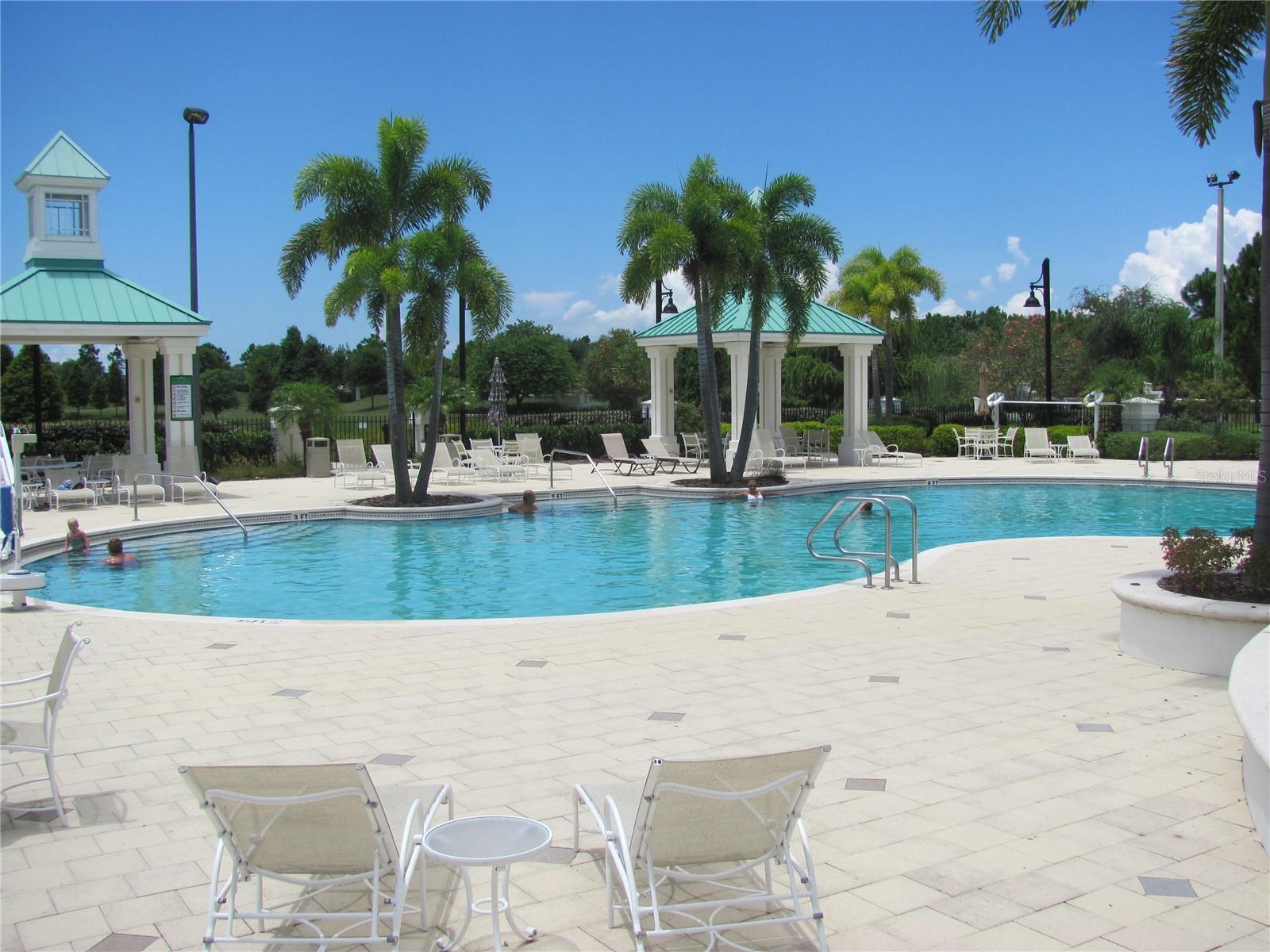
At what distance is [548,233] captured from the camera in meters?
31.8

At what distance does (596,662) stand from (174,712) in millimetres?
2719

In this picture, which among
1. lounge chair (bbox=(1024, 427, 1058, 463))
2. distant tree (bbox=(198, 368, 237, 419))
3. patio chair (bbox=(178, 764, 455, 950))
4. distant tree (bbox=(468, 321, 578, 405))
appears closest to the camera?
patio chair (bbox=(178, 764, 455, 950))

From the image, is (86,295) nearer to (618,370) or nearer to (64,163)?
(64,163)

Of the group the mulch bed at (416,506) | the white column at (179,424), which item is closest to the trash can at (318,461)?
the white column at (179,424)

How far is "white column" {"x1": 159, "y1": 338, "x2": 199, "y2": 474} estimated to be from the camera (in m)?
20.8

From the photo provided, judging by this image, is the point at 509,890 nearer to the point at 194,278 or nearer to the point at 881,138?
the point at 881,138

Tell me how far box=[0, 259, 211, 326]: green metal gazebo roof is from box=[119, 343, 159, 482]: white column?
58.4 inches

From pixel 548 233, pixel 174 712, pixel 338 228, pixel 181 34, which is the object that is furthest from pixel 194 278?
pixel 174 712

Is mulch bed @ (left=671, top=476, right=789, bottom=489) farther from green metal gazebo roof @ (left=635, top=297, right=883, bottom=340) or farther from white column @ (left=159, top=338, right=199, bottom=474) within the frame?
white column @ (left=159, top=338, right=199, bottom=474)

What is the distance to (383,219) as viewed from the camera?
18.4 metres

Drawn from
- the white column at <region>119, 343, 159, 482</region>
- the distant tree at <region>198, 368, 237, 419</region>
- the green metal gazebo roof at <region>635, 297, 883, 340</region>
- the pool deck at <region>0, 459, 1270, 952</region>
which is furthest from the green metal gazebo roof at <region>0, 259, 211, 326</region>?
the distant tree at <region>198, 368, 237, 419</region>

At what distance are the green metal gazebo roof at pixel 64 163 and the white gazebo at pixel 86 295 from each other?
15 mm

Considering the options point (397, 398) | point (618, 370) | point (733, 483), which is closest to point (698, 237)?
point (733, 483)

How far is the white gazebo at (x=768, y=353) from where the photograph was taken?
26.4m
